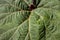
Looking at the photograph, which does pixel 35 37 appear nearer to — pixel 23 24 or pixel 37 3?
pixel 23 24

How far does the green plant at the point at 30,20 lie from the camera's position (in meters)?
1.14

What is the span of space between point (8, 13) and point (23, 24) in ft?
0.47

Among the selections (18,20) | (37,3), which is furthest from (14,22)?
(37,3)

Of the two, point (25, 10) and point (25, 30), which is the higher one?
point (25, 10)

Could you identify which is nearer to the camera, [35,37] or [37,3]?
[35,37]

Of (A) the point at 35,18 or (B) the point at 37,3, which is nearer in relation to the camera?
(A) the point at 35,18

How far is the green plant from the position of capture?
1142mm

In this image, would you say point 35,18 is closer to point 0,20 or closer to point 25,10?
point 25,10

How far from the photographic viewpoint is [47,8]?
1229 mm

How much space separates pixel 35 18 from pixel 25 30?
0.11 meters

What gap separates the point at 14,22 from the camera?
3.89ft

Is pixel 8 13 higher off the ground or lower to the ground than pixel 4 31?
higher

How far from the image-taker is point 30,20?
1169 mm

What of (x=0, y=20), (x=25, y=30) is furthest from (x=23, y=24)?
(x=0, y=20)
